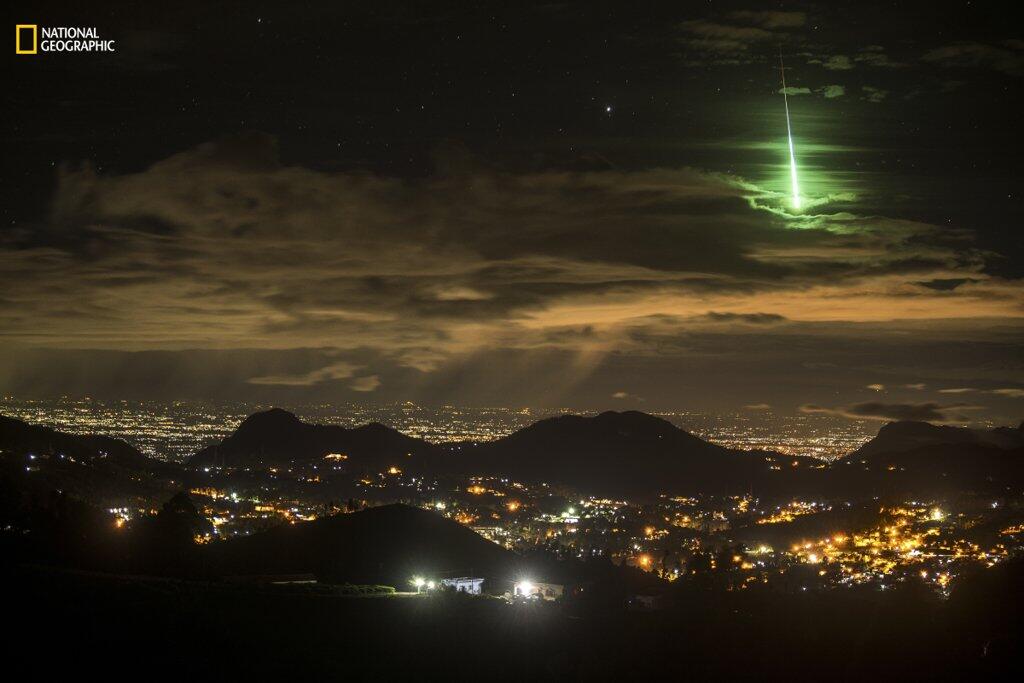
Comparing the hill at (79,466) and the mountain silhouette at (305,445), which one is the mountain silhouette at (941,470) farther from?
the hill at (79,466)

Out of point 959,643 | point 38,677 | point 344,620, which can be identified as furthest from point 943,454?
point 38,677

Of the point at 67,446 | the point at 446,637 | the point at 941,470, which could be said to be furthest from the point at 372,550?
the point at 941,470

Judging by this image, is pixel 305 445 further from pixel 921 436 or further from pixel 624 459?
pixel 921 436

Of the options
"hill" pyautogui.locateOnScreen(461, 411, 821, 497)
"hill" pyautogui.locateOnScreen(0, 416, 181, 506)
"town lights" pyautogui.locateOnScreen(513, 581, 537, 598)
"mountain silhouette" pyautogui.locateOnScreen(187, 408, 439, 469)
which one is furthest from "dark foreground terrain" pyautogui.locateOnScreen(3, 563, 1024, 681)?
"mountain silhouette" pyautogui.locateOnScreen(187, 408, 439, 469)

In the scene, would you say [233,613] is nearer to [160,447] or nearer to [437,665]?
[437,665]

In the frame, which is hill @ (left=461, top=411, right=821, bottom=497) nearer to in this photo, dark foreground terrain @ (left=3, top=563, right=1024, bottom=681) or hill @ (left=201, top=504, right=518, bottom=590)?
hill @ (left=201, top=504, right=518, bottom=590)

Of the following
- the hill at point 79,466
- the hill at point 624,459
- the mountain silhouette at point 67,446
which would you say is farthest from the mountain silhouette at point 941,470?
the mountain silhouette at point 67,446
